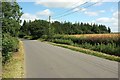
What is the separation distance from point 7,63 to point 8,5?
36.6ft

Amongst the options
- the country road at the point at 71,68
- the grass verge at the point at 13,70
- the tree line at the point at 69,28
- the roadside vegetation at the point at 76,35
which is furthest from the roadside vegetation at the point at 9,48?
the tree line at the point at 69,28

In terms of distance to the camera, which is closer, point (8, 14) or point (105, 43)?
point (8, 14)

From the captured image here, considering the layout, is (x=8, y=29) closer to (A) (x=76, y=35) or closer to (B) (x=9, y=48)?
(B) (x=9, y=48)

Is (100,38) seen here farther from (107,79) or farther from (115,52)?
(107,79)

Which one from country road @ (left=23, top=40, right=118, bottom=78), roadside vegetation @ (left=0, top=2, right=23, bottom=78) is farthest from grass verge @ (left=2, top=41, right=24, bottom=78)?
country road @ (left=23, top=40, right=118, bottom=78)

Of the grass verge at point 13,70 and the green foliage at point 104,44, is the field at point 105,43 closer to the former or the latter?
the green foliage at point 104,44

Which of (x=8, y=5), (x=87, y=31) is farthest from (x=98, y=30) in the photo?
(x=8, y=5)

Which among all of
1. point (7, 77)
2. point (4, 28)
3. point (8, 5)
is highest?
point (8, 5)

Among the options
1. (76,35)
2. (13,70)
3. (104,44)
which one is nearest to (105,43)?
(104,44)

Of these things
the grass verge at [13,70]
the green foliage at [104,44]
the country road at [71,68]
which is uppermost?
the green foliage at [104,44]

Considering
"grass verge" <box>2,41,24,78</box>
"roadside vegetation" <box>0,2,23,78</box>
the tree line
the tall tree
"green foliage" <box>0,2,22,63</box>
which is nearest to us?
"grass verge" <box>2,41,24,78</box>

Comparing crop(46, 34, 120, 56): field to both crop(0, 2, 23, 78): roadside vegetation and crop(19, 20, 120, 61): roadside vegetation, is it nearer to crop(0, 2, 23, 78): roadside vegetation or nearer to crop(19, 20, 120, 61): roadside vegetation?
crop(19, 20, 120, 61): roadside vegetation

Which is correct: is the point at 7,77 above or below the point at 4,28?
below

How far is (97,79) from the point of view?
1083 cm
